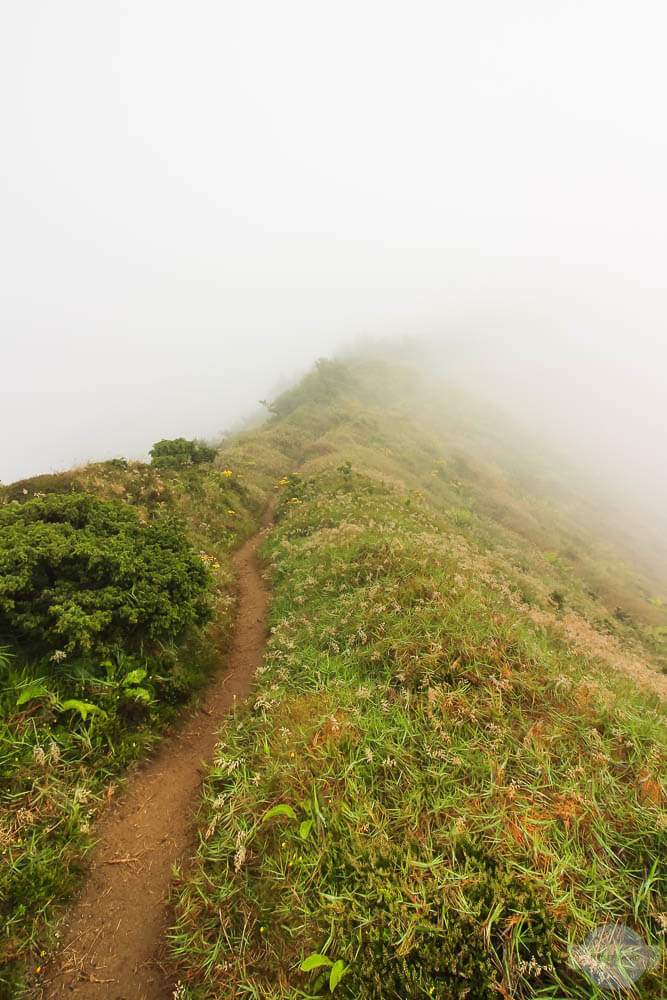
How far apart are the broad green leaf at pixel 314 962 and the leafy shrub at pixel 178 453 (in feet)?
54.0

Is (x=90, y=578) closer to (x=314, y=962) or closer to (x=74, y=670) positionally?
(x=74, y=670)

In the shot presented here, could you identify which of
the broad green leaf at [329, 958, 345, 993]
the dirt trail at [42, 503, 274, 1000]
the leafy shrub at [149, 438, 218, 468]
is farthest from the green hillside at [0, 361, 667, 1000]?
the leafy shrub at [149, 438, 218, 468]

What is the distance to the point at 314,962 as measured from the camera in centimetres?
340

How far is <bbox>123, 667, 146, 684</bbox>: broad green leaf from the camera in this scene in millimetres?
5901

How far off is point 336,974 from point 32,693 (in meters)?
4.62

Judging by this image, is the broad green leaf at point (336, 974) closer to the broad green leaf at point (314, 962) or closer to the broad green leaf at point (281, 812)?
the broad green leaf at point (314, 962)

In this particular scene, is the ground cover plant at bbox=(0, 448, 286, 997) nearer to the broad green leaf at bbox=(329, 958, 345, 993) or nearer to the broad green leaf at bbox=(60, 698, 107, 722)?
the broad green leaf at bbox=(60, 698, 107, 722)

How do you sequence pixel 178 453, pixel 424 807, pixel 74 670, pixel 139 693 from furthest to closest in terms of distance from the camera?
1. pixel 178 453
2. pixel 139 693
3. pixel 74 670
4. pixel 424 807

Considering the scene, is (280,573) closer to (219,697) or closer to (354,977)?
(219,697)

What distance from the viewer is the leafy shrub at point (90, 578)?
5.67m

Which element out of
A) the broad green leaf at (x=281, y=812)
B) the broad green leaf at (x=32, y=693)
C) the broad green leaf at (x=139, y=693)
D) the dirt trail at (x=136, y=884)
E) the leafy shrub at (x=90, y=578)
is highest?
the leafy shrub at (x=90, y=578)

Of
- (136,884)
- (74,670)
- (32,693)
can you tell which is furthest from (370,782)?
(32,693)

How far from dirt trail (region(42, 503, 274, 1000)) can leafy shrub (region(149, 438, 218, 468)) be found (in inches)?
514

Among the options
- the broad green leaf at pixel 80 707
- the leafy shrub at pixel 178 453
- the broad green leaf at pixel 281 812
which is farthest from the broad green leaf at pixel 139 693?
the leafy shrub at pixel 178 453
